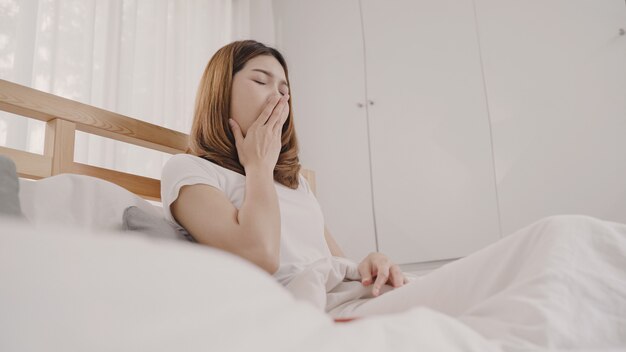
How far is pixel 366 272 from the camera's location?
1074 mm

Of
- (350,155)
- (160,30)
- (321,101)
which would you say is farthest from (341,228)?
(160,30)

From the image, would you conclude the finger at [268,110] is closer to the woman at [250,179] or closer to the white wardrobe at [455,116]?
the woman at [250,179]

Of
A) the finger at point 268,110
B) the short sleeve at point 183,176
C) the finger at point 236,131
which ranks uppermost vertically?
the finger at point 268,110

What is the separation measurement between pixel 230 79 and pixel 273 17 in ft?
6.18

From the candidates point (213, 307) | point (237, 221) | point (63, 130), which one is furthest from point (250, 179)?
point (213, 307)

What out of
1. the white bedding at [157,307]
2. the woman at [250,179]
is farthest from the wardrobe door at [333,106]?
the white bedding at [157,307]

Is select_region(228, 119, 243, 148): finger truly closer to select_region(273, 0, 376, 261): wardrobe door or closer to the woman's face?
the woman's face

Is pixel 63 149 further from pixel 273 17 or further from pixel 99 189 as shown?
pixel 273 17

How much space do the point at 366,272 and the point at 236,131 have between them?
494mm

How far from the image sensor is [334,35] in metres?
2.99

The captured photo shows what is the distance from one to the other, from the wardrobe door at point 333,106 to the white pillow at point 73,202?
1686 mm

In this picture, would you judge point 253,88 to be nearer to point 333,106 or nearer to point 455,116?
point 455,116

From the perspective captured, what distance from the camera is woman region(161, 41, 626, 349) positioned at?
524 mm

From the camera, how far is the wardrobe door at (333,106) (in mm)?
2746
